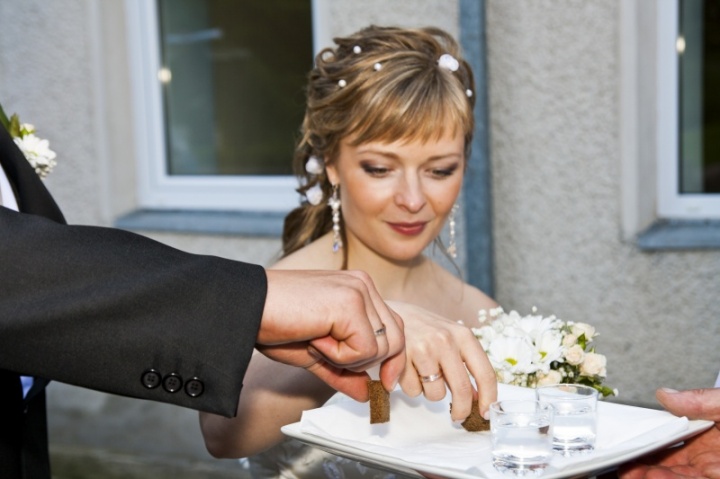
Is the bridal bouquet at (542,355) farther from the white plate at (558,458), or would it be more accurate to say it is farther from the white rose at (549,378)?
the white plate at (558,458)

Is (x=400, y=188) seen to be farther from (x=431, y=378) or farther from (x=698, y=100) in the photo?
(x=698, y=100)

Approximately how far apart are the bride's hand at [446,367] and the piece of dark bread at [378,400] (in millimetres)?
38

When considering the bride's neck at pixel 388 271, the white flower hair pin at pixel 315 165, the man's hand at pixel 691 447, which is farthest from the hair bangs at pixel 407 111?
the man's hand at pixel 691 447

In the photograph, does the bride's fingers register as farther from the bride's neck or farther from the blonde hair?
the bride's neck

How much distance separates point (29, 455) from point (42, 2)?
5.03 m

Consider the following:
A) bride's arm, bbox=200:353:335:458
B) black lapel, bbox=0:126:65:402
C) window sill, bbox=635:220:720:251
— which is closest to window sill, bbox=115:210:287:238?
window sill, bbox=635:220:720:251

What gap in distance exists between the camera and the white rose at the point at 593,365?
2.11 metres

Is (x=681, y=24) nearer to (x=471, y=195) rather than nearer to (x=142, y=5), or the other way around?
(x=471, y=195)

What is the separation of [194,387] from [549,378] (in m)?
0.92

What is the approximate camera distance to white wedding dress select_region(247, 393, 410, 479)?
2.59m

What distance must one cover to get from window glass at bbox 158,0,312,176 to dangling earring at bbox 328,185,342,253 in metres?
2.86

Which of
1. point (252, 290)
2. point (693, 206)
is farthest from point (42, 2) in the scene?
point (252, 290)

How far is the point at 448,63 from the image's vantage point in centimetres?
318

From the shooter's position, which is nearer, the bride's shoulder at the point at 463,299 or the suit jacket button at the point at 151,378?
the suit jacket button at the point at 151,378
